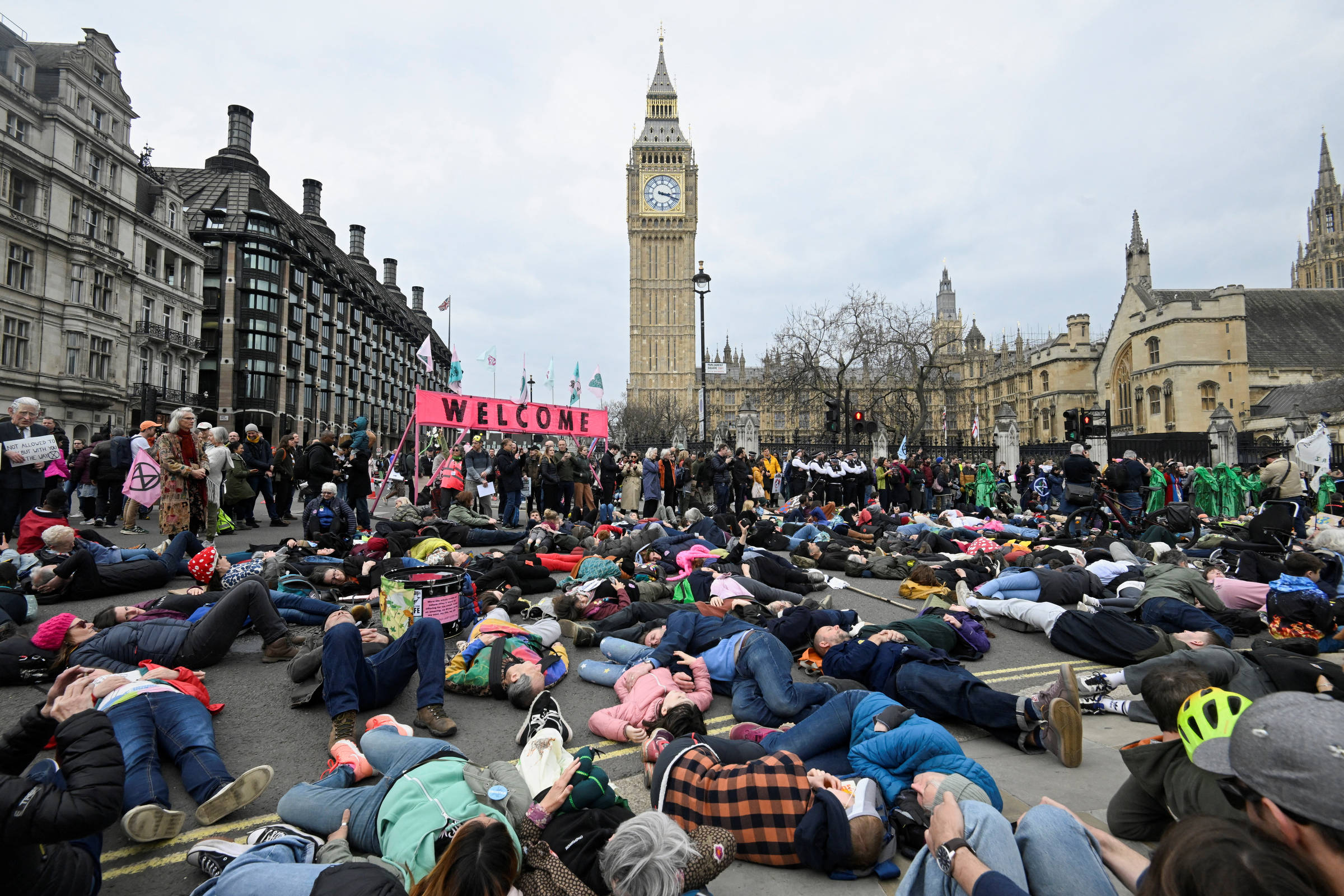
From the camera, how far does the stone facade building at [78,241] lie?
29422 millimetres

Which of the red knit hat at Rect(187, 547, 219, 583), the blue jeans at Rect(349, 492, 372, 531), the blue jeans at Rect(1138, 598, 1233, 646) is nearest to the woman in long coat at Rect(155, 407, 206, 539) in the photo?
the blue jeans at Rect(349, 492, 372, 531)

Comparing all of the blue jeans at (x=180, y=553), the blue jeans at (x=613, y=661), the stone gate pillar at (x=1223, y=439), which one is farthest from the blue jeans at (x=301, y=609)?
the stone gate pillar at (x=1223, y=439)

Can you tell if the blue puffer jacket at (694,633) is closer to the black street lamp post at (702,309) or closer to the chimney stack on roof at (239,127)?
the black street lamp post at (702,309)

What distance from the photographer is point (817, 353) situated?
125 ft

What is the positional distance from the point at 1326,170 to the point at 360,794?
380ft

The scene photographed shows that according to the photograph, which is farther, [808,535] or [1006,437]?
[1006,437]

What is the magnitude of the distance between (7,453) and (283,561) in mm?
4021

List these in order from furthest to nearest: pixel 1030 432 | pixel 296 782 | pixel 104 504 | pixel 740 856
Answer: pixel 1030 432
pixel 104 504
pixel 296 782
pixel 740 856

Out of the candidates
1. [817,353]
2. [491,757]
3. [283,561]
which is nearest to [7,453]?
[283,561]

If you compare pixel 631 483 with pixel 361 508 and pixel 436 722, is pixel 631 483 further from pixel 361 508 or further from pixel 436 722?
pixel 436 722

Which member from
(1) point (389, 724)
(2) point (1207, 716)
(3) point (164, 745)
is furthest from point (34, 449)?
(2) point (1207, 716)

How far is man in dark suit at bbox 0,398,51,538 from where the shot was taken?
8.45 metres

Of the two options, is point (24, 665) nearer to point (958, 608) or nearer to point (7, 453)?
point (7, 453)

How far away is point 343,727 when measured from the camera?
4.33m
